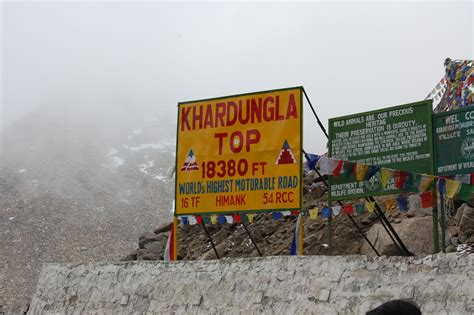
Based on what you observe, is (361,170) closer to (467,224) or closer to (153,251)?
(467,224)

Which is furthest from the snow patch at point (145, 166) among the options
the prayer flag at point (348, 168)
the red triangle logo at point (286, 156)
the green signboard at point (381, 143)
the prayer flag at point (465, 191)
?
the prayer flag at point (465, 191)

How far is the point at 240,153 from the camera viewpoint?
31.7 ft

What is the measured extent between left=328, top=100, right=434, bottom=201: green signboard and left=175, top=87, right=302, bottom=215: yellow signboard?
587mm

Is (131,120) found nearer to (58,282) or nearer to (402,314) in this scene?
(58,282)

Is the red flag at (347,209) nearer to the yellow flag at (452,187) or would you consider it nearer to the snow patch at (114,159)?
the yellow flag at (452,187)

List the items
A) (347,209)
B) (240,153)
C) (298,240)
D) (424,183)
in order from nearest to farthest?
1. (424,183)
2. (347,209)
3. (298,240)
4. (240,153)

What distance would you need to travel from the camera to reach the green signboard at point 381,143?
8367 mm

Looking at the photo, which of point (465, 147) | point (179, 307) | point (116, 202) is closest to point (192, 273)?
point (179, 307)

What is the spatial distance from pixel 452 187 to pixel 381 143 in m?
1.34

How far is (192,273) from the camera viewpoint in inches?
362

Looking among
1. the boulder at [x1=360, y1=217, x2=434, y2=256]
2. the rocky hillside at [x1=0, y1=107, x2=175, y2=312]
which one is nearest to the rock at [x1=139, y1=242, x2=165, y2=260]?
the boulder at [x1=360, y1=217, x2=434, y2=256]

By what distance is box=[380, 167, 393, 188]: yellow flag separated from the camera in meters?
8.37

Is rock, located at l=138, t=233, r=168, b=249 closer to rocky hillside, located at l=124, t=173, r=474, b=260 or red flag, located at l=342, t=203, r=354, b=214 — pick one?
rocky hillside, located at l=124, t=173, r=474, b=260

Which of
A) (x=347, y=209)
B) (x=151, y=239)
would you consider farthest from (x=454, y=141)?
(x=151, y=239)
